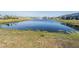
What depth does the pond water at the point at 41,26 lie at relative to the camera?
1933mm

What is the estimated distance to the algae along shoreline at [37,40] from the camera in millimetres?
1911

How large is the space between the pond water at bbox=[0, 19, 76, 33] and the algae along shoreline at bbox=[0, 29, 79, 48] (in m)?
0.05

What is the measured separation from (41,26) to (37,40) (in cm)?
17

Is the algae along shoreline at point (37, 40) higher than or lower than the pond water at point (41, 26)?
lower

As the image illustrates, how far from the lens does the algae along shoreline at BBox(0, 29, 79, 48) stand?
6.27 feet

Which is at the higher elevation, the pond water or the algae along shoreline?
the pond water

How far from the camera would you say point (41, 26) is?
1934 mm

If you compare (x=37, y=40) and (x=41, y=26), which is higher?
(x=41, y=26)

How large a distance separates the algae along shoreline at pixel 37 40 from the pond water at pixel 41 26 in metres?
0.05
